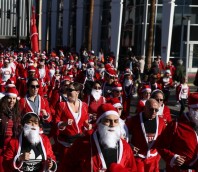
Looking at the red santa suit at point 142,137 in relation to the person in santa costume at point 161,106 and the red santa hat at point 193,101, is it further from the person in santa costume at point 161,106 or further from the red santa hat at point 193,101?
the red santa hat at point 193,101

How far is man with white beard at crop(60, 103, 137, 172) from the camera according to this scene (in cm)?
548

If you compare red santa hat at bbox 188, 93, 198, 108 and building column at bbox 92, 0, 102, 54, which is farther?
building column at bbox 92, 0, 102, 54

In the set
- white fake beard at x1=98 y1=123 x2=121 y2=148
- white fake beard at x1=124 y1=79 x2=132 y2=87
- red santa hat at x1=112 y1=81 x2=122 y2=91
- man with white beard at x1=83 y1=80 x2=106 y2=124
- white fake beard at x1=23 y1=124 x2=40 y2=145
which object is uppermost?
white fake beard at x1=98 y1=123 x2=121 y2=148

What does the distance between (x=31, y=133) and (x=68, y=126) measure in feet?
7.86

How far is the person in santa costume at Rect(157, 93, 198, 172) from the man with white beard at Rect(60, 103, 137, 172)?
2.85 ft

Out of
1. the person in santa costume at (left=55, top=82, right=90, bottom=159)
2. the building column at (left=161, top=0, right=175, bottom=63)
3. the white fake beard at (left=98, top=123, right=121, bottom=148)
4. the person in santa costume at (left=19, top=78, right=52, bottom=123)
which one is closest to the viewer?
the white fake beard at (left=98, top=123, right=121, bottom=148)

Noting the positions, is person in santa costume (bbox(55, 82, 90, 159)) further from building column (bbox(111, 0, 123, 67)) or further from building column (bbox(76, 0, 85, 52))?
building column (bbox(76, 0, 85, 52))

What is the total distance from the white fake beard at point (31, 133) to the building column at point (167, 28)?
28746mm

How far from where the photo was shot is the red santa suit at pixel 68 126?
877 centimetres

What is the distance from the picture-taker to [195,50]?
35875 mm

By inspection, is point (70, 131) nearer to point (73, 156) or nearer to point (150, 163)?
point (150, 163)

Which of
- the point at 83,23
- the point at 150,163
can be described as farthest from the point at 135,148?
the point at 83,23

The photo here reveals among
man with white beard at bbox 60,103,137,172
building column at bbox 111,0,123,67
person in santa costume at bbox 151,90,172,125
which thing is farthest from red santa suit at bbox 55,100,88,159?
building column at bbox 111,0,123,67

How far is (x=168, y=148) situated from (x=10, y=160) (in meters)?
1.70
